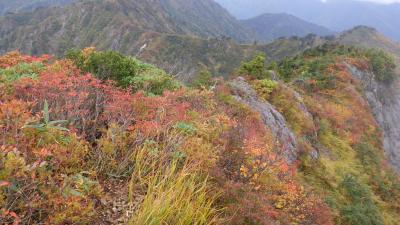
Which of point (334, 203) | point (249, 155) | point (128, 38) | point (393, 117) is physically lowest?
point (128, 38)

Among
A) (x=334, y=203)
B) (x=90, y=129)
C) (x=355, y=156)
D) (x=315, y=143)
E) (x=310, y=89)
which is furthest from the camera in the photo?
(x=310, y=89)

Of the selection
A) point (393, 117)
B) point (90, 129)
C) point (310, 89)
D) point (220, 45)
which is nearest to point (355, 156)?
point (310, 89)

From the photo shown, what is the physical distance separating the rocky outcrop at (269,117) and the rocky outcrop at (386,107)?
46.2 feet

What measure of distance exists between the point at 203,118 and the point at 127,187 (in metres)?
2.67

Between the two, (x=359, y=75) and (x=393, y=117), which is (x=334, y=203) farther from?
(x=393, y=117)

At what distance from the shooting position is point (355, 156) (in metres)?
16.2

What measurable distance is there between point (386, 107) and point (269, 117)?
21.8 meters

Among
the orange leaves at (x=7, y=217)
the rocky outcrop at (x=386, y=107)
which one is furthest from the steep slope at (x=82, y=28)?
the orange leaves at (x=7, y=217)

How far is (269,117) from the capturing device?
13078mm

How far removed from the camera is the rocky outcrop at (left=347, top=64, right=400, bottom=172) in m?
26.1

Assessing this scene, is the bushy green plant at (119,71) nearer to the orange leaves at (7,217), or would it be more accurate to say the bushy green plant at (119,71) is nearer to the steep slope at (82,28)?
the orange leaves at (7,217)

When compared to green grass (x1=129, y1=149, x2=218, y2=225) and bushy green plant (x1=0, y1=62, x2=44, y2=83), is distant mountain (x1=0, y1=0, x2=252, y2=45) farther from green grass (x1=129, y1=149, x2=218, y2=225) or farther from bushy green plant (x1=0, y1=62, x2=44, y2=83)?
green grass (x1=129, y1=149, x2=218, y2=225)

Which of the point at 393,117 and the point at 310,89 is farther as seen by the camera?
the point at 393,117

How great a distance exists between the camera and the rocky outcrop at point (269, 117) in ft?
40.1
